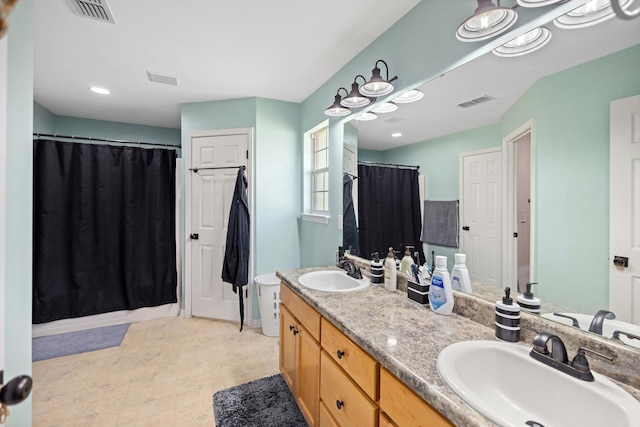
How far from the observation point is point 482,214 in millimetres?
1312

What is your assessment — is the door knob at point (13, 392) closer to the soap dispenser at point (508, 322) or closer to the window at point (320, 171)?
the soap dispenser at point (508, 322)

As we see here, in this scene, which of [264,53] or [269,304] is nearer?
[264,53]

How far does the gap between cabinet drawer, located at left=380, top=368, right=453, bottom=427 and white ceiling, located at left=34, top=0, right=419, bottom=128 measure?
1.85 metres

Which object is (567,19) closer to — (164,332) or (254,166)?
(254,166)

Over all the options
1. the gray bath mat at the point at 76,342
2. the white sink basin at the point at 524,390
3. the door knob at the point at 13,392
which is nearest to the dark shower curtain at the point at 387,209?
the white sink basin at the point at 524,390

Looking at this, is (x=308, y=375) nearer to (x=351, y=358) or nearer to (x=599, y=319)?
(x=351, y=358)

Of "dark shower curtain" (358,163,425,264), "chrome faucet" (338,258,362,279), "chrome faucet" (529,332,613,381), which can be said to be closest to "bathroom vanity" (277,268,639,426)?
"chrome faucet" (529,332,613,381)

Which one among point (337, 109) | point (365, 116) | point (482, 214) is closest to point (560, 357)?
point (482, 214)

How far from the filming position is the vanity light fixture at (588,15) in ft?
2.85

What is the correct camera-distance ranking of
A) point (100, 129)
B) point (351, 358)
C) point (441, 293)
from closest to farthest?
point (351, 358) → point (441, 293) → point (100, 129)

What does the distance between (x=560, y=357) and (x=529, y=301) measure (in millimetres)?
278

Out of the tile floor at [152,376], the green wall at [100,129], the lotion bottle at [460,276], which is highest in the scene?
the green wall at [100,129]

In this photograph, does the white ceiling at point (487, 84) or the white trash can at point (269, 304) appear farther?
the white trash can at point (269, 304)

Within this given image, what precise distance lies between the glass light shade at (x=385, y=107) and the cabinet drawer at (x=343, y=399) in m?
1.45
